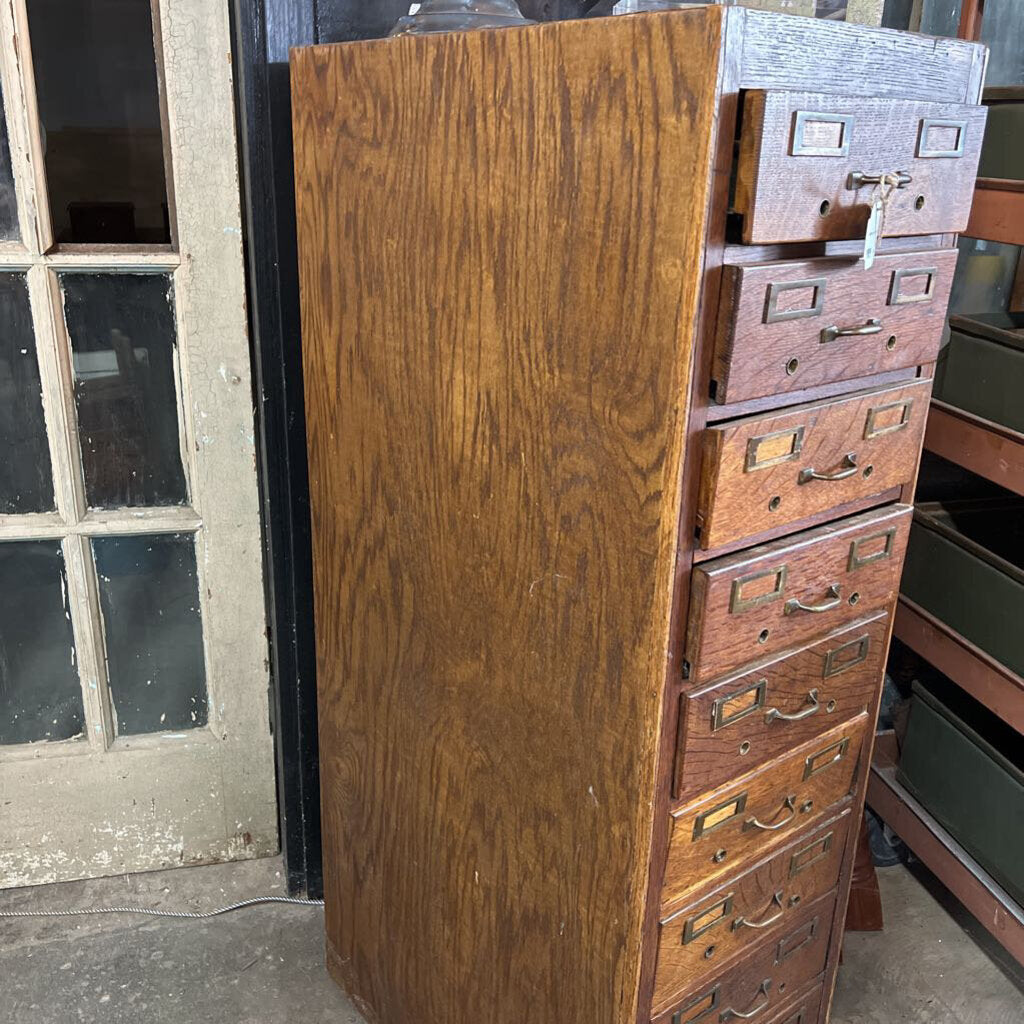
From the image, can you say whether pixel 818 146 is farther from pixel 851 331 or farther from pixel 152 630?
pixel 152 630

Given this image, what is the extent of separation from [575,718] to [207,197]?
35.1 inches

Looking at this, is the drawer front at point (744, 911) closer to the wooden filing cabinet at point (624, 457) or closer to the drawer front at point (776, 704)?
the wooden filing cabinet at point (624, 457)

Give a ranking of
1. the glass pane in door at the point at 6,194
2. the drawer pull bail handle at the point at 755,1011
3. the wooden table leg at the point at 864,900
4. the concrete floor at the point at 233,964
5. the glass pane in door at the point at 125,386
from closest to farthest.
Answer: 1. the drawer pull bail handle at the point at 755,1011
2. the glass pane in door at the point at 6,194
3. the glass pane in door at the point at 125,386
4. the concrete floor at the point at 233,964
5. the wooden table leg at the point at 864,900

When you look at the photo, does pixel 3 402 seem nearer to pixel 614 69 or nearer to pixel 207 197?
pixel 207 197

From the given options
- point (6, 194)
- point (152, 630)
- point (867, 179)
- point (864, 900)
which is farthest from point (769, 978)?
point (6, 194)

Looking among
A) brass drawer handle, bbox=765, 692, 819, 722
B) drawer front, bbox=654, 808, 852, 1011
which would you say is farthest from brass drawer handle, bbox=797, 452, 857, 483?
drawer front, bbox=654, 808, 852, 1011

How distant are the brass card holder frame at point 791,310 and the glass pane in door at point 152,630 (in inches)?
42.2

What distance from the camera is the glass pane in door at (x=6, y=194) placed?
132cm

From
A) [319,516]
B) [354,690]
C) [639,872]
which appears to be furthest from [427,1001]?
[319,516]

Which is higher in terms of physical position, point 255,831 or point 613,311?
point 613,311

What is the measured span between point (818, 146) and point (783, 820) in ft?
2.36

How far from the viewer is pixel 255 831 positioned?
71.1 inches

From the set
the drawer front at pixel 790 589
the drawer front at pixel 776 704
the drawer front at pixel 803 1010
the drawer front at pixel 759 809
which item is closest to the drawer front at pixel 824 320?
the drawer front at pixel 790 589

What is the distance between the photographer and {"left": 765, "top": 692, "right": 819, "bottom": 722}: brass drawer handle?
1.04m
